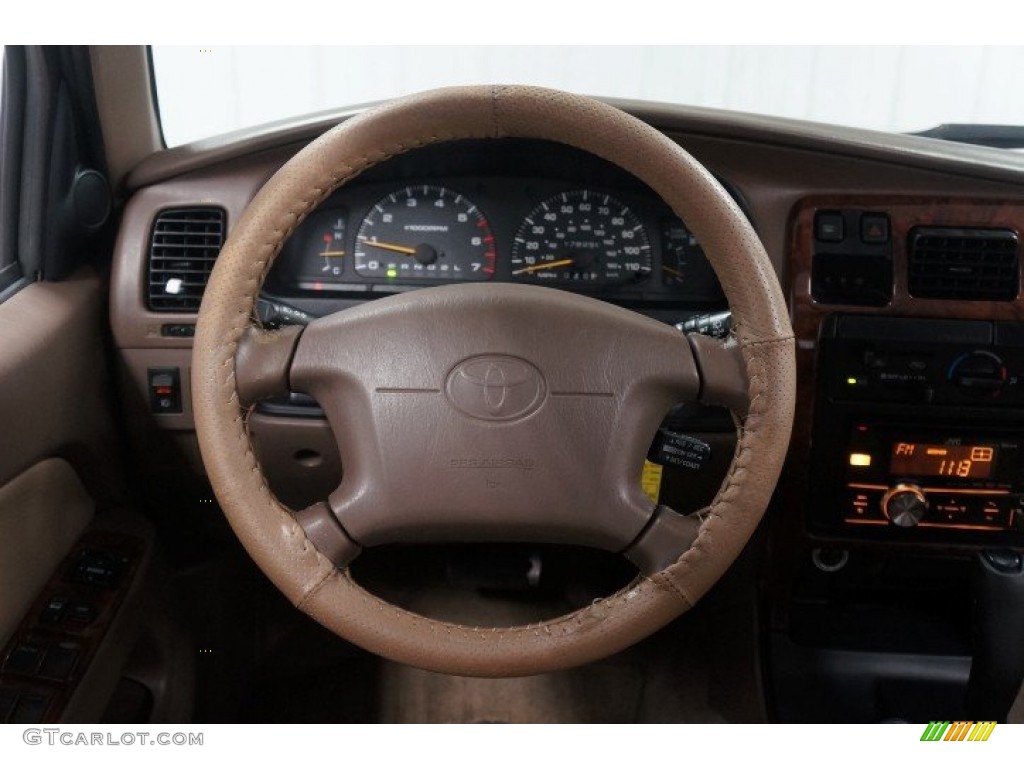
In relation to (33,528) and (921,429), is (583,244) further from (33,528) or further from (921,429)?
(33,528)

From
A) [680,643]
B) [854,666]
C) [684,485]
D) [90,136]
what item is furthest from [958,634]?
[90,136]

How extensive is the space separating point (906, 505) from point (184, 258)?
117 cm

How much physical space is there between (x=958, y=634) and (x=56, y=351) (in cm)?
154

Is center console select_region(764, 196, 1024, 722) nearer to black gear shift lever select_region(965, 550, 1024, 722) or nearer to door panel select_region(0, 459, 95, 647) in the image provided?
black gear shift lever select_region(965, 550, 1024, 722)

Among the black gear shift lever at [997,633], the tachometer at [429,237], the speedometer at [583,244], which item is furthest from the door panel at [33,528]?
the black gear shift lever at [997,633]

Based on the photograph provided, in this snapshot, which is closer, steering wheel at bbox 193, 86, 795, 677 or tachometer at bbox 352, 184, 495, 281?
steering wheel at bbox 193, 86, 795, 677

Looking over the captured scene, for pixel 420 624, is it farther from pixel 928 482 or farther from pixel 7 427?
pixel 928 482

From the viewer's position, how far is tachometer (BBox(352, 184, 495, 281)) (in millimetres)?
Answer: 1420

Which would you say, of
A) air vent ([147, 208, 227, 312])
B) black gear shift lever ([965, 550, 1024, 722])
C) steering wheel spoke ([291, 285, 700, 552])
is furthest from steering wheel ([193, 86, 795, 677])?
black gear shift lever ([965, 550, 1024, 722])

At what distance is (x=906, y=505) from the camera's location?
1403 millimetres

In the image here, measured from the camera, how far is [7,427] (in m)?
1.19

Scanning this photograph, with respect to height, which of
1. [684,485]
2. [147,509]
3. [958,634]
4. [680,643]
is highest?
[684,485]

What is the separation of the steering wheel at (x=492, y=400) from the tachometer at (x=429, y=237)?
0.41 meters
